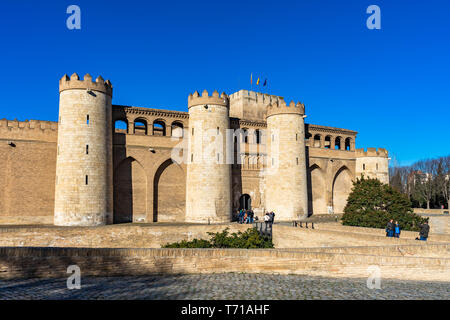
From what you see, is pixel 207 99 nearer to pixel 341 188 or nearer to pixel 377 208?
pixel 377 208

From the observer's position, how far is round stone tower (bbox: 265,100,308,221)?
88.2 ft

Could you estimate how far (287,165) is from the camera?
27234 mm

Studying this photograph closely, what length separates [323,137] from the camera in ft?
106

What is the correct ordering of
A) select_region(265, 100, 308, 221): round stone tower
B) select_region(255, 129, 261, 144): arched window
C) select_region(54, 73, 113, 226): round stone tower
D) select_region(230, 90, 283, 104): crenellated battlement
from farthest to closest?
select_region(230, 90, 283, 104): crenellated battlement
select_region(255, 129, 261, 144): arched window
select_region(265, 100, 308, 221): round stone tower
select_region(54, 73, 113, 226): round stone tower

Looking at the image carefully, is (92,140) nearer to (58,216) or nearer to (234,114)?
(58,216)

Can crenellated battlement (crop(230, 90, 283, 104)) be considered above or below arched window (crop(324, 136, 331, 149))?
above

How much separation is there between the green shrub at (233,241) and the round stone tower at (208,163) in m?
3.61

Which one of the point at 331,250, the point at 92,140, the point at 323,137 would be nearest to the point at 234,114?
the point at 323,137

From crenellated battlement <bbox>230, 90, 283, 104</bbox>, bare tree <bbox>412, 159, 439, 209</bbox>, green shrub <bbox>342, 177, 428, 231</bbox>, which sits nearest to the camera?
green shrub <bbox>342, 177, 428, 231</bbox>

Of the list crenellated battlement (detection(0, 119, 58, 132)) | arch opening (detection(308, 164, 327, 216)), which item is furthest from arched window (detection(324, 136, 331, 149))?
crenellated battlement (detection(0, 119, 58, 132))

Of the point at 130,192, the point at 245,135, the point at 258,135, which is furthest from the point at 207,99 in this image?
the point at 130,192

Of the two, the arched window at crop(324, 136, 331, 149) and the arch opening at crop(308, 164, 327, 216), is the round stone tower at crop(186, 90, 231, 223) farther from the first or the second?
the arched window at crop(324, 136, 331, 149)

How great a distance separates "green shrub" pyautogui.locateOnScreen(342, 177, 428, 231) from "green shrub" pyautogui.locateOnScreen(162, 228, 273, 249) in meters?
5.67

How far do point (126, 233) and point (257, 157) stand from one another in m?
11.8
